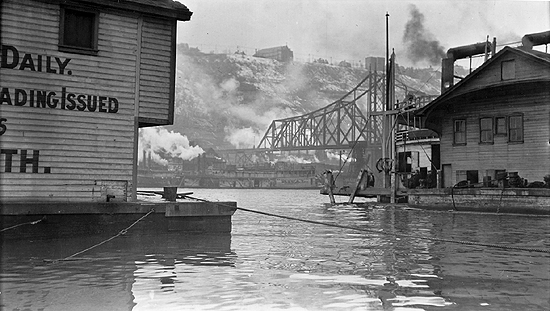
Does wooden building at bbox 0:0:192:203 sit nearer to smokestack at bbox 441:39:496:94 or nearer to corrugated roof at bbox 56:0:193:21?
corrugated roof at bbox 56:0:193:21

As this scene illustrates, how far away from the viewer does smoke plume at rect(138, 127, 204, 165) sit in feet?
609

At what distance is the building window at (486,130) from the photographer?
31.8 metres

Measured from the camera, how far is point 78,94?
15.2 m

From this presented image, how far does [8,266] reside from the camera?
1049 centimetres

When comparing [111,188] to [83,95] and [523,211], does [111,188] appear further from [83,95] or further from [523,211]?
[523,211]

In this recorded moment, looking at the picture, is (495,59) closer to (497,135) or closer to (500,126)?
(500,126)

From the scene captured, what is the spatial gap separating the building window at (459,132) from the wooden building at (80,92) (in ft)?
70.3

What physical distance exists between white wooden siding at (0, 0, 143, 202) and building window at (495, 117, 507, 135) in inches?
874

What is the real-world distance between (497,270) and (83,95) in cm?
1091

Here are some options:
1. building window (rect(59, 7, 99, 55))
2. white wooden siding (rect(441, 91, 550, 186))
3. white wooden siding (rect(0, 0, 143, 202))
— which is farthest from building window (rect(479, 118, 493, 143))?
building window (rect(59, 7, 99, 55))

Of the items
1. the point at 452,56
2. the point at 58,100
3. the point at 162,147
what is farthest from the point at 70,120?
the point at 162,147

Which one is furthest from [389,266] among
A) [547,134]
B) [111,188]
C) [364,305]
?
[547,134]

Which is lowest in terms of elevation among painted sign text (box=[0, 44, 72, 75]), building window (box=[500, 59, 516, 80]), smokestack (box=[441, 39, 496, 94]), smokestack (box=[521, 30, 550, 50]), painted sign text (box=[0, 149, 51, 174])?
painted sign text (box=[0, 149, 51, 174])

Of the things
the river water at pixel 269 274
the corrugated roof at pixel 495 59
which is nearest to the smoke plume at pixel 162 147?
the corrugated roof at pixel 495 59
